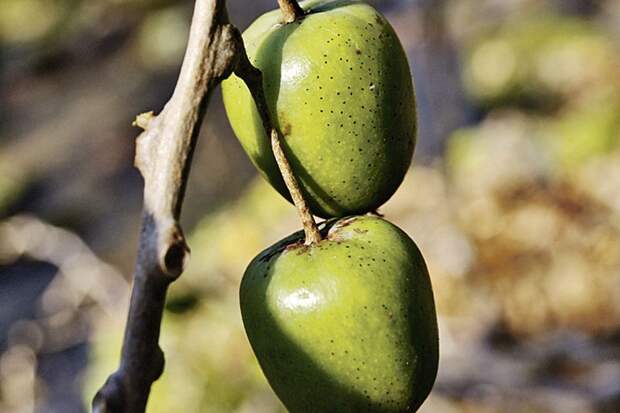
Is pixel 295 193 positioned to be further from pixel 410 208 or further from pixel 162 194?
pixel 410 208

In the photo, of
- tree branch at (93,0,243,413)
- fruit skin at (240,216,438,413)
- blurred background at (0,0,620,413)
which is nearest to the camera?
tree branch at (93,0,243,413)

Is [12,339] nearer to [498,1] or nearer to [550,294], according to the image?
[550,294]

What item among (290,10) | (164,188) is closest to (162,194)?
(164,188)

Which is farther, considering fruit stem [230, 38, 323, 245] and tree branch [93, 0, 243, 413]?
fruit stem [230, 38, 323, 245]

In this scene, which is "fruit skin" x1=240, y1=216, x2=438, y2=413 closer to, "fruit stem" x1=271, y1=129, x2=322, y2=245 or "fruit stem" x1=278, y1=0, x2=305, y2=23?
"fruit stem" x1=271, y1=129, x2=322, y2=245

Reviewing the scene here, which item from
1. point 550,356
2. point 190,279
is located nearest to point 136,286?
point 550,356

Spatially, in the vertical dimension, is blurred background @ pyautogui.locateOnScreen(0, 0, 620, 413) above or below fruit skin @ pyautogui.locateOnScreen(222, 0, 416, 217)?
below

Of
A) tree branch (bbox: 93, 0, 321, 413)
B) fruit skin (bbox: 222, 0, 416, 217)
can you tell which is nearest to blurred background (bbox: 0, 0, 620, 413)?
fruit skin (bbox: 222, 0, 416, 217)
